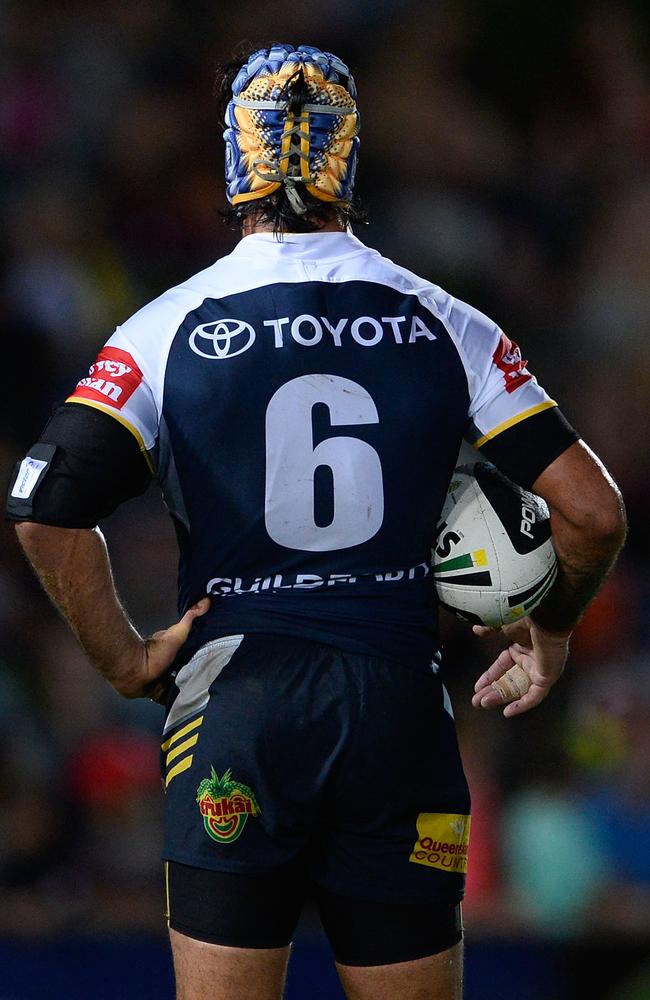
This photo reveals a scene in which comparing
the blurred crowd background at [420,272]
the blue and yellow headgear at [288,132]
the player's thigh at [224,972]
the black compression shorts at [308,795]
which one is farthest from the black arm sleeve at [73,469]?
the blurred crowd background at [420,272]

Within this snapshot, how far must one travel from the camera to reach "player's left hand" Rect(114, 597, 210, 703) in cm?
259

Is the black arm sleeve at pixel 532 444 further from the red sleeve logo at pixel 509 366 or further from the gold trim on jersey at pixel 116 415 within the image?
the gold trim on jersey at pixel 116 415

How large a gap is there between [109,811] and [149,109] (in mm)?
3523

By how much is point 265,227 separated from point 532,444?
2.21 feet

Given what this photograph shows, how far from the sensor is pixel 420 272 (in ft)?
21.6

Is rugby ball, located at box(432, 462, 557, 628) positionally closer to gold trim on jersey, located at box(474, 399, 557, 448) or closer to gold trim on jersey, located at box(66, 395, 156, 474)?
gold trim on jersey, located at box(474, 399, 557, 448)

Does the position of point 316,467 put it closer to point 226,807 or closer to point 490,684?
point 226,807

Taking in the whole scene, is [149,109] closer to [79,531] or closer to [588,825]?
[588,825]

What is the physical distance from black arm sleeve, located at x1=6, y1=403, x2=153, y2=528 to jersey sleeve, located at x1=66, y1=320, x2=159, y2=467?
2 centimetres

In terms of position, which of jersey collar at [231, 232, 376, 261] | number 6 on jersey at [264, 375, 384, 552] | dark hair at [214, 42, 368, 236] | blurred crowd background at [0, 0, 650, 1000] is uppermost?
dark hair at [214, 42, 368, 236]

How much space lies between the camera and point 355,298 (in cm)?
258

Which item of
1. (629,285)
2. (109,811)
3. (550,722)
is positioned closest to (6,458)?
(109,811)

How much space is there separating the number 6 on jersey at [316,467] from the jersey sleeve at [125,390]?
222 mm

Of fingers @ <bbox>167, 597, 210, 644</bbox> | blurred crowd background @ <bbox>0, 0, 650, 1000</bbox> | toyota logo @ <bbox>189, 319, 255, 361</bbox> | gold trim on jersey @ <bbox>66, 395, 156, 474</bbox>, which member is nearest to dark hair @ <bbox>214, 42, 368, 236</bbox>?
toyota logo @ <bbox>189, 319, 255, 361</bbox>
